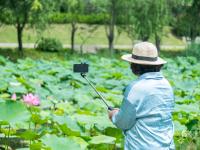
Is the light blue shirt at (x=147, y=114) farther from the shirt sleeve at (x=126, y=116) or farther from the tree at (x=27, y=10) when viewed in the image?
the tree at (x=27, y=10)

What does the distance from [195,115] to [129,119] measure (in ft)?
7.84

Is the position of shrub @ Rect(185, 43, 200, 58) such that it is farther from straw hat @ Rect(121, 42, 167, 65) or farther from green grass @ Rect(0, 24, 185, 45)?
straw hat @ Rect(121, 42, 167, 65)

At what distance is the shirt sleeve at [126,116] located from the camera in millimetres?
3420

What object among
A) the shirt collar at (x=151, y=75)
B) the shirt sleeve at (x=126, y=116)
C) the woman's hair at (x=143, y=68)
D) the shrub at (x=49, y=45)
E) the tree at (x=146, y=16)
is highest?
the woman's hair at (x=143, y=68)

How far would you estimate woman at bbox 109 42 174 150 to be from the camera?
11.2 feet

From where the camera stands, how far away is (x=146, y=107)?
344 centimetres

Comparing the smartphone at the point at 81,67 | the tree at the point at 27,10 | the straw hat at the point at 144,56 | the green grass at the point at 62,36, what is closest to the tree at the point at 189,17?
the green grass at the point at 62,36

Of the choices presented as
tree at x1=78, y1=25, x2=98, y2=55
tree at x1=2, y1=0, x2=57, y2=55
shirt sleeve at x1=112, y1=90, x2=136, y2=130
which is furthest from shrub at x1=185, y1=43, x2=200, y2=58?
shirt sleeve at x1=112, y1=90, x2=136, y2=130

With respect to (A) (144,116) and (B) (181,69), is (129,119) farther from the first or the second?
(B) (181,69)

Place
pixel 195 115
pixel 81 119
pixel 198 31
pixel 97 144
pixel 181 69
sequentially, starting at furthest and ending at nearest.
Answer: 1. pixel 198 31
2. pixel 181 69
3. pixel 195 115
4. pixel 81 119
5. pixel 97 144

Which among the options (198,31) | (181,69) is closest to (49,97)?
(181,69)

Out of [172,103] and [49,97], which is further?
[49,97]

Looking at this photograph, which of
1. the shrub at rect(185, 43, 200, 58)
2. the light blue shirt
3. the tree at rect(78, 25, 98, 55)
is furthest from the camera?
the tree at rect(78, 25, 98, 55)

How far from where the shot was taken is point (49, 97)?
6652 mm
